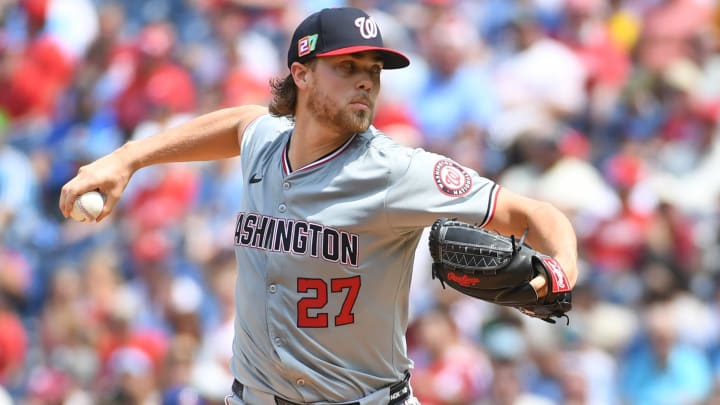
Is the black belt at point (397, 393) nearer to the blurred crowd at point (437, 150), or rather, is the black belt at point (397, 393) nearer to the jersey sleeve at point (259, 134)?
the jersey sleeve at point (259, 134)

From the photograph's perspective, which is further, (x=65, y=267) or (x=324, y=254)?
(x=65, y=267)

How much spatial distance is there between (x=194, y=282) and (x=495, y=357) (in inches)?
96.9

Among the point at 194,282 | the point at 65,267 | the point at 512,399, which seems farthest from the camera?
the point at 65,267

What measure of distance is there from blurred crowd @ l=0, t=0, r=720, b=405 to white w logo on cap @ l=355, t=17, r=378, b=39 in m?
3.61

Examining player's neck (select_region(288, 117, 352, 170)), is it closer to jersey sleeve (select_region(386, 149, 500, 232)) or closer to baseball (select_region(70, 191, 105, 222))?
jersey sleeve (select_region(386, 149, 500, 232))

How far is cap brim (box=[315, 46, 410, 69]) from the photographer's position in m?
4.09

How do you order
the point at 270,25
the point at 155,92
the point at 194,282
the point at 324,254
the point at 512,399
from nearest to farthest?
the point at 324,254 → the point at 512,399 → the point at 194,282 → the point at 155,92 → the point at 270,25

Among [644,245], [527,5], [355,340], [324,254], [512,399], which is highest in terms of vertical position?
[527,5]

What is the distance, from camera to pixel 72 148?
1027 centimetres

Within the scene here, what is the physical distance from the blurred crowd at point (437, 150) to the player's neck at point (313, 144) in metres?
3.21

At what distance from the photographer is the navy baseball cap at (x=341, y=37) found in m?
4.12

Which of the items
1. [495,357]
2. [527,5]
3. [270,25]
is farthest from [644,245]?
[270,25]

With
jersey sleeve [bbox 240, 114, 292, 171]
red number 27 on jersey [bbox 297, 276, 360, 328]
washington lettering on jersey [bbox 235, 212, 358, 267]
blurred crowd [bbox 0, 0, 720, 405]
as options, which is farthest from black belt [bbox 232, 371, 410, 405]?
blurred crowd [bbox 0, 0, 720, 405]

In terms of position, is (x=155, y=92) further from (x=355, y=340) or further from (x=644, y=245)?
(x=355, y=340)
